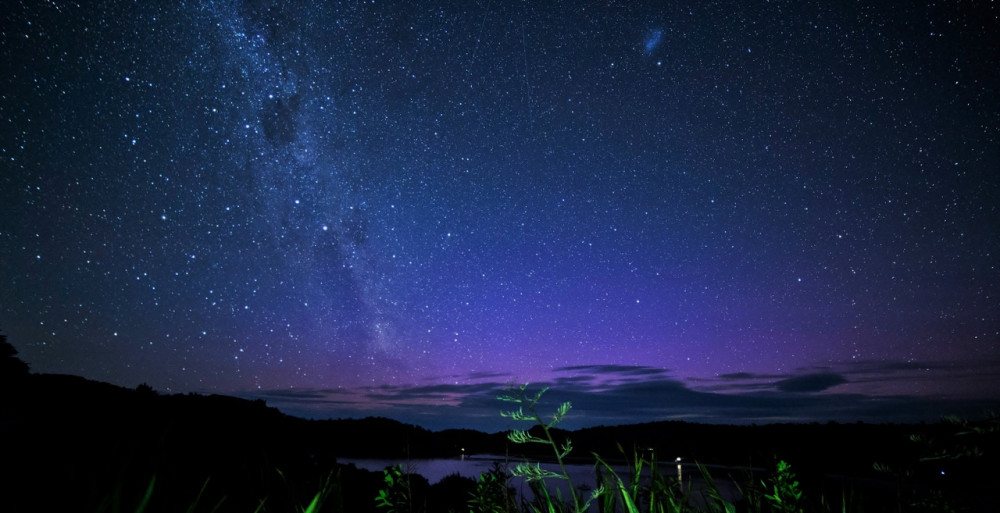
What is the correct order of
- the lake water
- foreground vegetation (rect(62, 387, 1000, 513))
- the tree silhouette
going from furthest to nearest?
the tree silhouette
the lake water
foreground vegetation (rect(62, 387, 1000, 513))

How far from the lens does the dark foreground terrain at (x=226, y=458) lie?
1.56 meters

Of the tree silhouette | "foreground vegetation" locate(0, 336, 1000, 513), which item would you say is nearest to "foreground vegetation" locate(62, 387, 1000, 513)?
"foreground vegetation" locate(0, 336, 1000, 513)

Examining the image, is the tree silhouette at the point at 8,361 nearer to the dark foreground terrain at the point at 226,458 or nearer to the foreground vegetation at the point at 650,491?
the dark foreground terrain at the point at 226,458

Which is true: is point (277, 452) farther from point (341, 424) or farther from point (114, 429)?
point (341, 424)

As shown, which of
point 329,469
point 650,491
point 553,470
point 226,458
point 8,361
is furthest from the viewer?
point 226,458

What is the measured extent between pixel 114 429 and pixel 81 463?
7.61m

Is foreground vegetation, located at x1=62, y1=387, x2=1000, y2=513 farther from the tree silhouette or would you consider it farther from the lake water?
the tree silhouette

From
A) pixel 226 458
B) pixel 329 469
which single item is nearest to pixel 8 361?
pixel 329 469

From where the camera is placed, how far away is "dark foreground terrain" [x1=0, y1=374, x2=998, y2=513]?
156 cm

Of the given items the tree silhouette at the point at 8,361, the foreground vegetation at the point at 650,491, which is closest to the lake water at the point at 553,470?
the foreground vegetation at the point at 650,491

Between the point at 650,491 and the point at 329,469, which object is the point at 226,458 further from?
the point at 650,491

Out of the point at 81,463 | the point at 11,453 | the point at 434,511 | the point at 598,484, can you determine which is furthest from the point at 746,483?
the point at 434,511

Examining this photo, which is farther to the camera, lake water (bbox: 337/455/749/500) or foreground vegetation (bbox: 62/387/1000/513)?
lake water (bbox: 337/455/749/500)

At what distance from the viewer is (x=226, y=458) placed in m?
15.5
